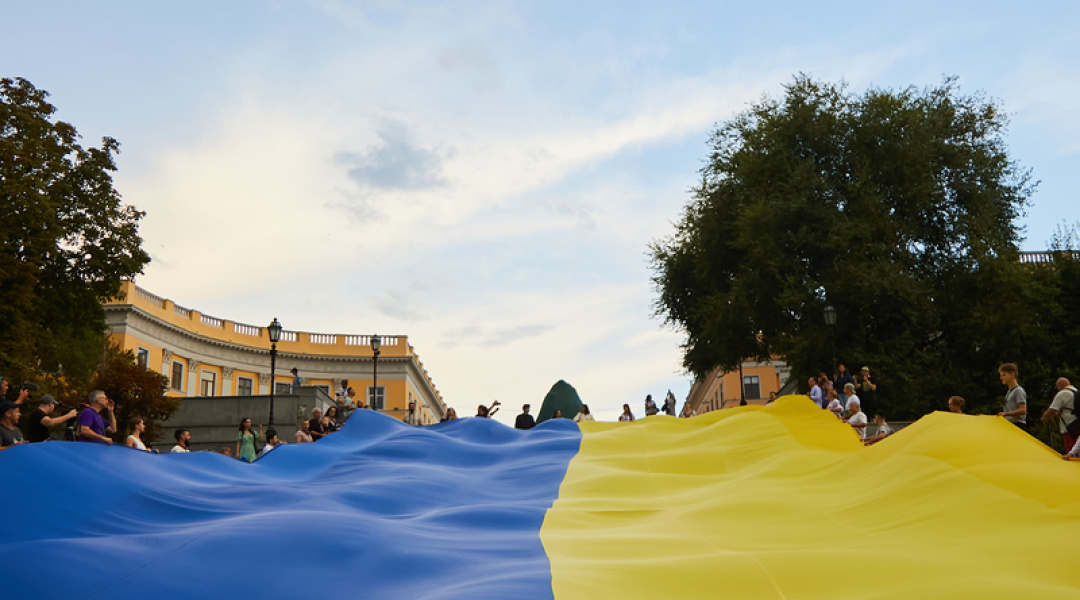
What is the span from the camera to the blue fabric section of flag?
6.32 metres

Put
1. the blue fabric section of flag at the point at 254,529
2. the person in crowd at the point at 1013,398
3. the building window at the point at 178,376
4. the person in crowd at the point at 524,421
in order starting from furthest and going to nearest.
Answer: the building window at the point at 178,376
the person in crowd at the point at 524,421
the person in crowd at the point at 1013,398
the blue fabric section of flag at the point at 254,529

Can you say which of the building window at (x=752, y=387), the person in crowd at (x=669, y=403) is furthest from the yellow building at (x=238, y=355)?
the building window at (x=752, y=387)

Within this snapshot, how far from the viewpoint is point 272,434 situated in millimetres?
18203

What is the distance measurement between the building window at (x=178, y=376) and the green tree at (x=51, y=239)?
68.3 ft


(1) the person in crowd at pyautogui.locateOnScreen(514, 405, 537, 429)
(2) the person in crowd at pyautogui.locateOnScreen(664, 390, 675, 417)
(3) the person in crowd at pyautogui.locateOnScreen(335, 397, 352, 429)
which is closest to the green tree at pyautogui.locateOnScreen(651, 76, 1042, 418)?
(2) the person in crowd at pyautogui.locateOnScreen(664, 390, 675, 417)

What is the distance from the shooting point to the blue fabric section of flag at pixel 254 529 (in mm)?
6324

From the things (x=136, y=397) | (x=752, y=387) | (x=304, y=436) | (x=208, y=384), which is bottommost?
(x=304, y=436)

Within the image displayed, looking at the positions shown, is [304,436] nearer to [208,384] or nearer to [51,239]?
[51,239]

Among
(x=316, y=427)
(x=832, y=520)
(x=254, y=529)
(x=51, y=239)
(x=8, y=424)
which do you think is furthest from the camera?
(x=51, y=239)

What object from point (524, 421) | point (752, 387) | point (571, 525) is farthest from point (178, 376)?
point (571, 525)

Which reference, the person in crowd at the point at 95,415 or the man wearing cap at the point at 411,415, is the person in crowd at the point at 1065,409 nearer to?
the person in crowd at the point at 95,415

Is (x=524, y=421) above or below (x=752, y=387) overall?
below

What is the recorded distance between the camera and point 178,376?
5806 centimetres

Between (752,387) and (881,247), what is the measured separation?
1893 inches
